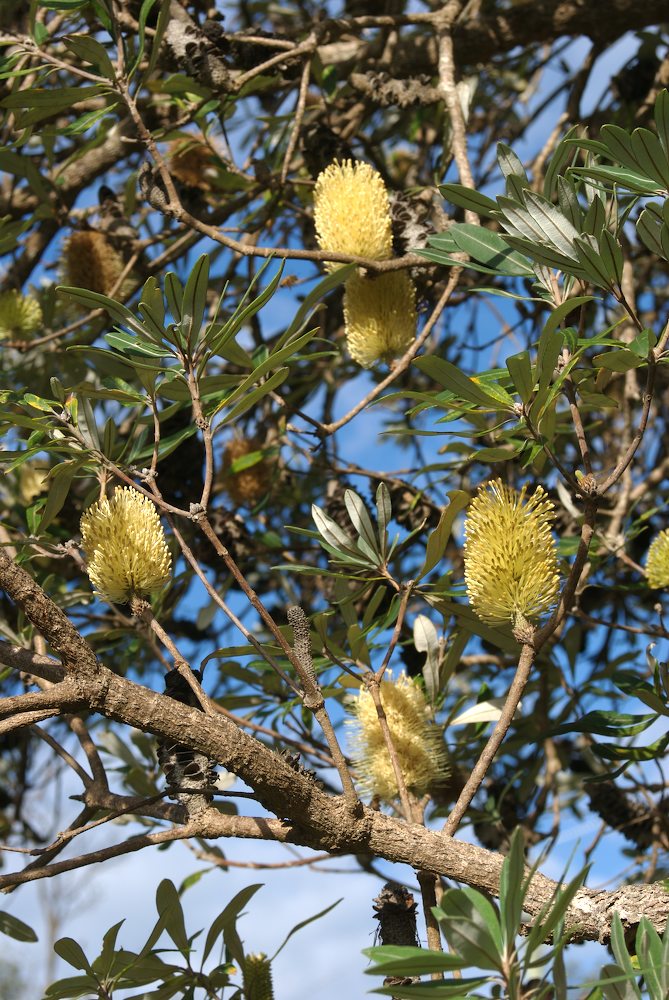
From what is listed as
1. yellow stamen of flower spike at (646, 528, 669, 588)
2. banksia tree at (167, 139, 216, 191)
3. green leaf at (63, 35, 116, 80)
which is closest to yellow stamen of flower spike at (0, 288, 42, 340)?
banksia tree at (167, 139, 216, 191)

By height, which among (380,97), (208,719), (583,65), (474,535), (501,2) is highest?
(501,2)

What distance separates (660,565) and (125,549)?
671mm

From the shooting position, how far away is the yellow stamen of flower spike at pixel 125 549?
923mm

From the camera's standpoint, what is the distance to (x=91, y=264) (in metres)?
1.73

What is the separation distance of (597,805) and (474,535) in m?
0.90

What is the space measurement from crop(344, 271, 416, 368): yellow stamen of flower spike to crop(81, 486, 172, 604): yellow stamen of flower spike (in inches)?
16.6

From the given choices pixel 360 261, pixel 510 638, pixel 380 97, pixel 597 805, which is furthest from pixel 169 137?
pixel 597 805

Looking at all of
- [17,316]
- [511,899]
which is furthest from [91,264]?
[511,899]

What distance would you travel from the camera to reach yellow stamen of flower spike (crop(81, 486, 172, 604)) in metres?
0.92

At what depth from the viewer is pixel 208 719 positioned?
818 mm

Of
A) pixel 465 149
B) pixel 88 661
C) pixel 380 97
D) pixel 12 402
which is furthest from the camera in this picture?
pixel 380 97

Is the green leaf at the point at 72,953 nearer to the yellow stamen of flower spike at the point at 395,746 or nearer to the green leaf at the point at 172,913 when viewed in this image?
the green leaf at the point at 172,913

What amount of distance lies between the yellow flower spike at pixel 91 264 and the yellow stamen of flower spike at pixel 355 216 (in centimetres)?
58

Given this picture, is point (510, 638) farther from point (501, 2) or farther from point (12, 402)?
point (501, 2)
